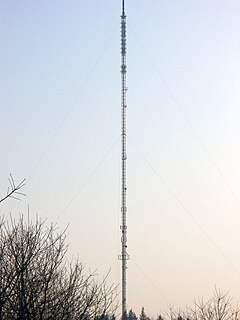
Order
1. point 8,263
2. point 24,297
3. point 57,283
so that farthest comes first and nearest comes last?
point 57,283 < point 8,263 < point 24,297

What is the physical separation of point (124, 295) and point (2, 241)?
15.2 m

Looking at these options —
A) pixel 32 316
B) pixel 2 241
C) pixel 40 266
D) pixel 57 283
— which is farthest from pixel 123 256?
pixel 32 316

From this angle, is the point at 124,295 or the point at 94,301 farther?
the point at 124,295

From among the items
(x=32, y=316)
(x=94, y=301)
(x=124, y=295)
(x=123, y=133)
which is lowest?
(x=32, y=316)

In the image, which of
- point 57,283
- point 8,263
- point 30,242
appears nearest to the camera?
point 30,242

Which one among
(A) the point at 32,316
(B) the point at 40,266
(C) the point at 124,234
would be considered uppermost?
(C) the point at 124,234

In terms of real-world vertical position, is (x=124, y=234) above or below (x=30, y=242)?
above

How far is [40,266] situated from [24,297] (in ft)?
15.0

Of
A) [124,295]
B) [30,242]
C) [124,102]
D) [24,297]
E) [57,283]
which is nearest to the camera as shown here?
[24,297]

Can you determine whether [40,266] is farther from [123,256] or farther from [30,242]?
[123,256]

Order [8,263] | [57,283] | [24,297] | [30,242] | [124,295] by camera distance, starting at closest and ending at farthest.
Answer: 1. [24,297]
2. [30,242]
3. [8,263]
4. [57,283]
5. [124,295]

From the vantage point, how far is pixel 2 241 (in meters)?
16.6

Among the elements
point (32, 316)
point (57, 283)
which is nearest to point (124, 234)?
point (57, 283)

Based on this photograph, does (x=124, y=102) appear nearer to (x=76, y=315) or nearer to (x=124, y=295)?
(x=124, y=295)
